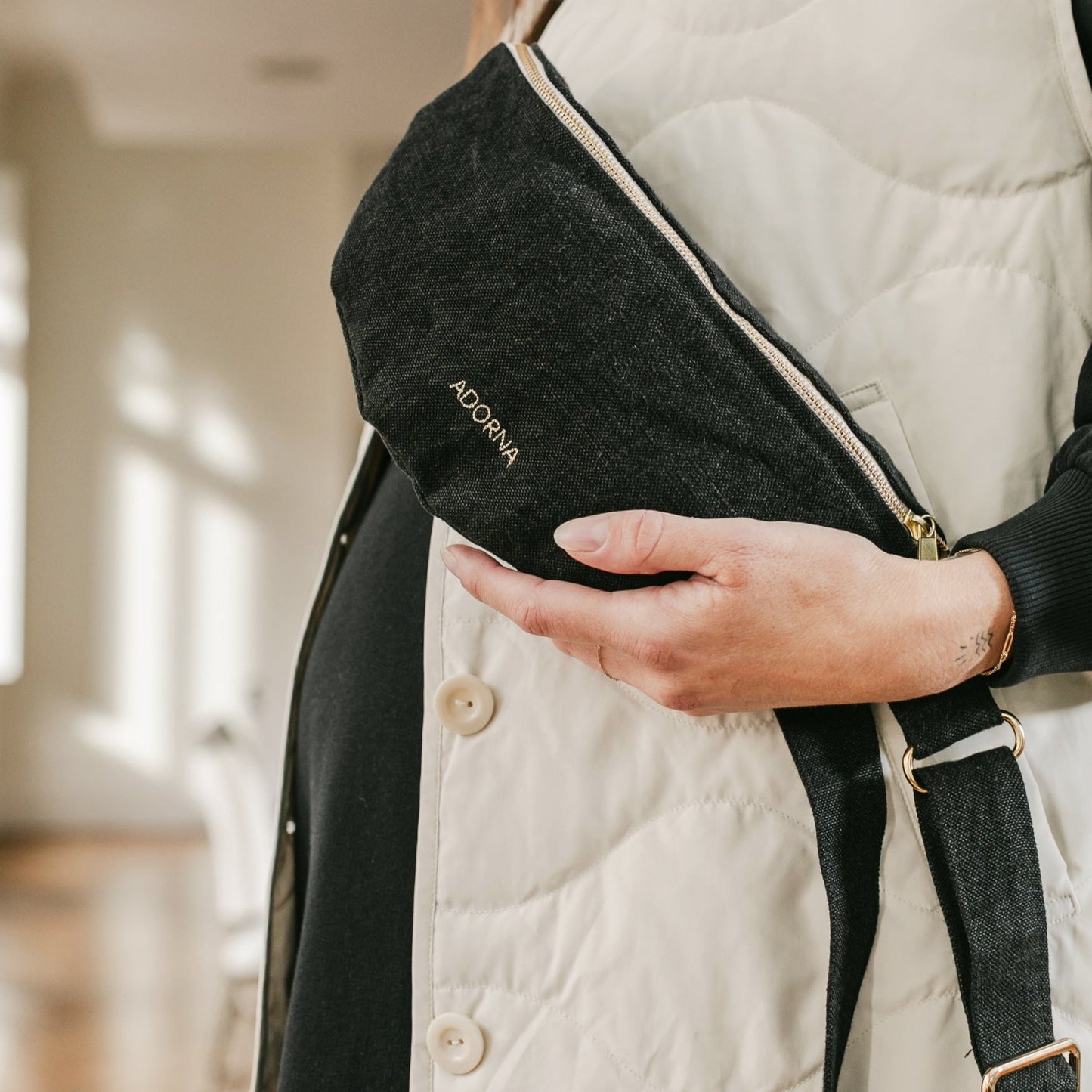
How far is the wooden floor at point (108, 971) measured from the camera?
93.4 inches

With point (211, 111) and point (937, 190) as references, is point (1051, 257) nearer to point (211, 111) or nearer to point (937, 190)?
point (937, 190)

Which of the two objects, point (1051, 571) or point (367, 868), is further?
point (367, 868)

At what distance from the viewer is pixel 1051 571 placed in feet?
1.29

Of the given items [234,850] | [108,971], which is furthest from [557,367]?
[108,971]

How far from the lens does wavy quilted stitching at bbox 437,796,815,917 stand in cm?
45

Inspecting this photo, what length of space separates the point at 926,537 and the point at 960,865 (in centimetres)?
13

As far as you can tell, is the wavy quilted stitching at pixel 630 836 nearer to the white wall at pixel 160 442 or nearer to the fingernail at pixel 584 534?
the fingernail at pixel 584 534

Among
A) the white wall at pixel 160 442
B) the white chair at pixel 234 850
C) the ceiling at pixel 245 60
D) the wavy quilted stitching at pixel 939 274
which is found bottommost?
the white chair at pixel 234 850

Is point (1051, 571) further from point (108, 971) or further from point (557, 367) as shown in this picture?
point (108, 971)

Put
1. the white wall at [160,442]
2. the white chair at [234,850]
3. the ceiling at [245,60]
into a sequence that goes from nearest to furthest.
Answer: the white chair at [234,850] → the ceiling at [245,60] → the white wall at [160,442]

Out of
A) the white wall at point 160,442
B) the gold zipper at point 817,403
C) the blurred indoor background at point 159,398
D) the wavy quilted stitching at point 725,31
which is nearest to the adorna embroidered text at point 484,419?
the gold zipper at point 817,403

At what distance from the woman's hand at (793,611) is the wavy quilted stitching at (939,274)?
111 millimetres

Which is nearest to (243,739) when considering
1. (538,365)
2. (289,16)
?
(538,365)

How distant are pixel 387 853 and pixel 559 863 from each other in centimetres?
10
